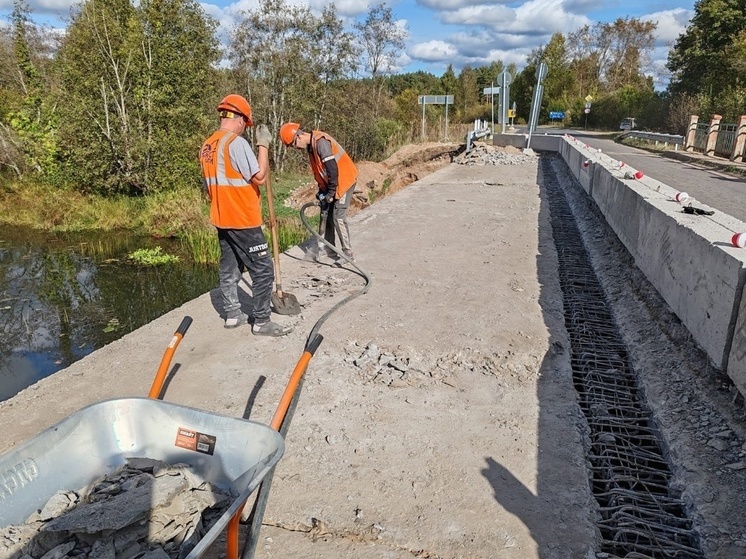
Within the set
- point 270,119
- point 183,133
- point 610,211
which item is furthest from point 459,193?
point 270,119

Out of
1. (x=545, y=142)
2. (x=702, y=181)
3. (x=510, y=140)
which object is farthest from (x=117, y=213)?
(x=510, y=140)

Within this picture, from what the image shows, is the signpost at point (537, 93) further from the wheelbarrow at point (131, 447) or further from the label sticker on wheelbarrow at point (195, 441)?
the label sticker on wheelbarrow at point (195, 441)

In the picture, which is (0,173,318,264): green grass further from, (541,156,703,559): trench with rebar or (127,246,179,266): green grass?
(541,156,703,559): trench with rebar

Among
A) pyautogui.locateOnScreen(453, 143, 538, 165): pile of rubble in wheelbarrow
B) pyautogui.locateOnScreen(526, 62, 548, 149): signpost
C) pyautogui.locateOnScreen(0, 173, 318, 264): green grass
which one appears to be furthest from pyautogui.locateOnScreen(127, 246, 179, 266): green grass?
pyautogui.locateOnScreen(526, 62, 548, 149): signpost

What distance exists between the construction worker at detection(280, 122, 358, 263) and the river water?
3.21m

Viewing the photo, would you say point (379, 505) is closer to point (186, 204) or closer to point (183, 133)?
point (186, 204)

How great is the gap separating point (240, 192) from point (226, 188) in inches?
4.1

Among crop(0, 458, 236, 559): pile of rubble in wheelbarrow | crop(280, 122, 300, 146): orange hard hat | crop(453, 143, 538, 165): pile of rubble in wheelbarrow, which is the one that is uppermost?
crop(280, 122, 300, 146): orange hard hat

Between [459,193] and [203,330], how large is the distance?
7.79 m

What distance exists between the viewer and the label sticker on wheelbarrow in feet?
7.39

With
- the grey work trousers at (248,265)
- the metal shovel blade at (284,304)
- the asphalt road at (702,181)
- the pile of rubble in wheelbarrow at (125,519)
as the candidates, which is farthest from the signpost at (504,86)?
the pile of rubble in wheelbarrow at (125,519)

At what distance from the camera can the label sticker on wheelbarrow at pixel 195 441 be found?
2.25 metres

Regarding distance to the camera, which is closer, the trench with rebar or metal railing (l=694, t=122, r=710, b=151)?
the trench with rebar

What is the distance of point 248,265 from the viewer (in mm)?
4160
